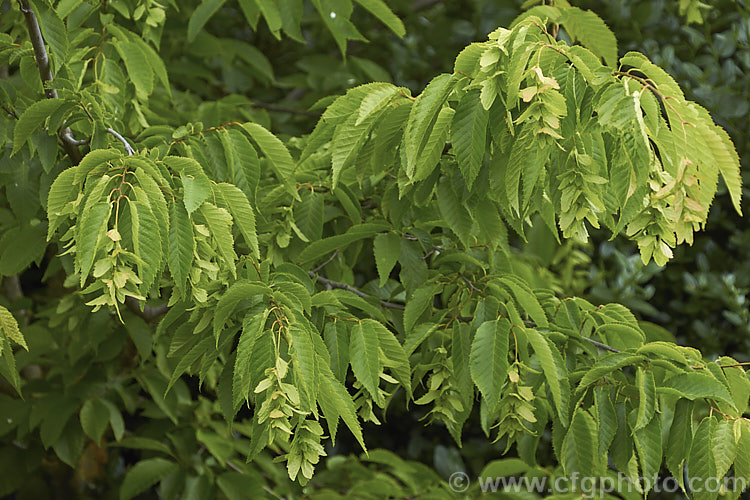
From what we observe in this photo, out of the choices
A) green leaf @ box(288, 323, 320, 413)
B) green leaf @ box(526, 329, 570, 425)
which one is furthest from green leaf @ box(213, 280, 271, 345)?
green leaf @ box(526, 329, 570, 425)

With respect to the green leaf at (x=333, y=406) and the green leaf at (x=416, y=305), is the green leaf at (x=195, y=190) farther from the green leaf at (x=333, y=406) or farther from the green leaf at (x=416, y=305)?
the green leaf at (x=416, y=305)

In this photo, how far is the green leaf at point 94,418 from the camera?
2006 mm

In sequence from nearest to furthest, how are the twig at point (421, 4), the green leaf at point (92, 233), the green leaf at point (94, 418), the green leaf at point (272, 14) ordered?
1. the green leaf at point (92, 233)
2. the green leaf at point (272, 14)
3. the green leaf at point (94, 418)
4. the twig at point (421, 4)

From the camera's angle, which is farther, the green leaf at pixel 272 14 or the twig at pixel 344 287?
the green leaf at pixel 272 14

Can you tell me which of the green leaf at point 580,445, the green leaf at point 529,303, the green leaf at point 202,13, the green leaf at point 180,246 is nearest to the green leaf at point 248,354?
the green leaf at point 180,246

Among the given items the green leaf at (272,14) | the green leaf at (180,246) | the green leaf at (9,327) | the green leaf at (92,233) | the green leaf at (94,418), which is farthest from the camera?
the green leaf at (94,418)

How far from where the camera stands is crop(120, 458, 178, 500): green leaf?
211cm

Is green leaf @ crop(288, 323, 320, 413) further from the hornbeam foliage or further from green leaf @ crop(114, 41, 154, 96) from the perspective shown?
green leaf @ crop(114, 41, 154, 96)

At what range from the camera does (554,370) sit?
1186 mm

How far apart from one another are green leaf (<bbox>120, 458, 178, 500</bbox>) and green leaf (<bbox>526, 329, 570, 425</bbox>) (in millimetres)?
1336

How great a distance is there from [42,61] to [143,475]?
124cm

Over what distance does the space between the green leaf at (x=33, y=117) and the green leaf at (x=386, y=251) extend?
2.04ft

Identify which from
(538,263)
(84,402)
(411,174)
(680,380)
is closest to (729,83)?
(538,263)

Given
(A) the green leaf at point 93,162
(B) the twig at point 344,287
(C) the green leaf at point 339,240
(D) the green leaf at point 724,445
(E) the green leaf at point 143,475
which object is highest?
(A) the green leaf at point 93,162
